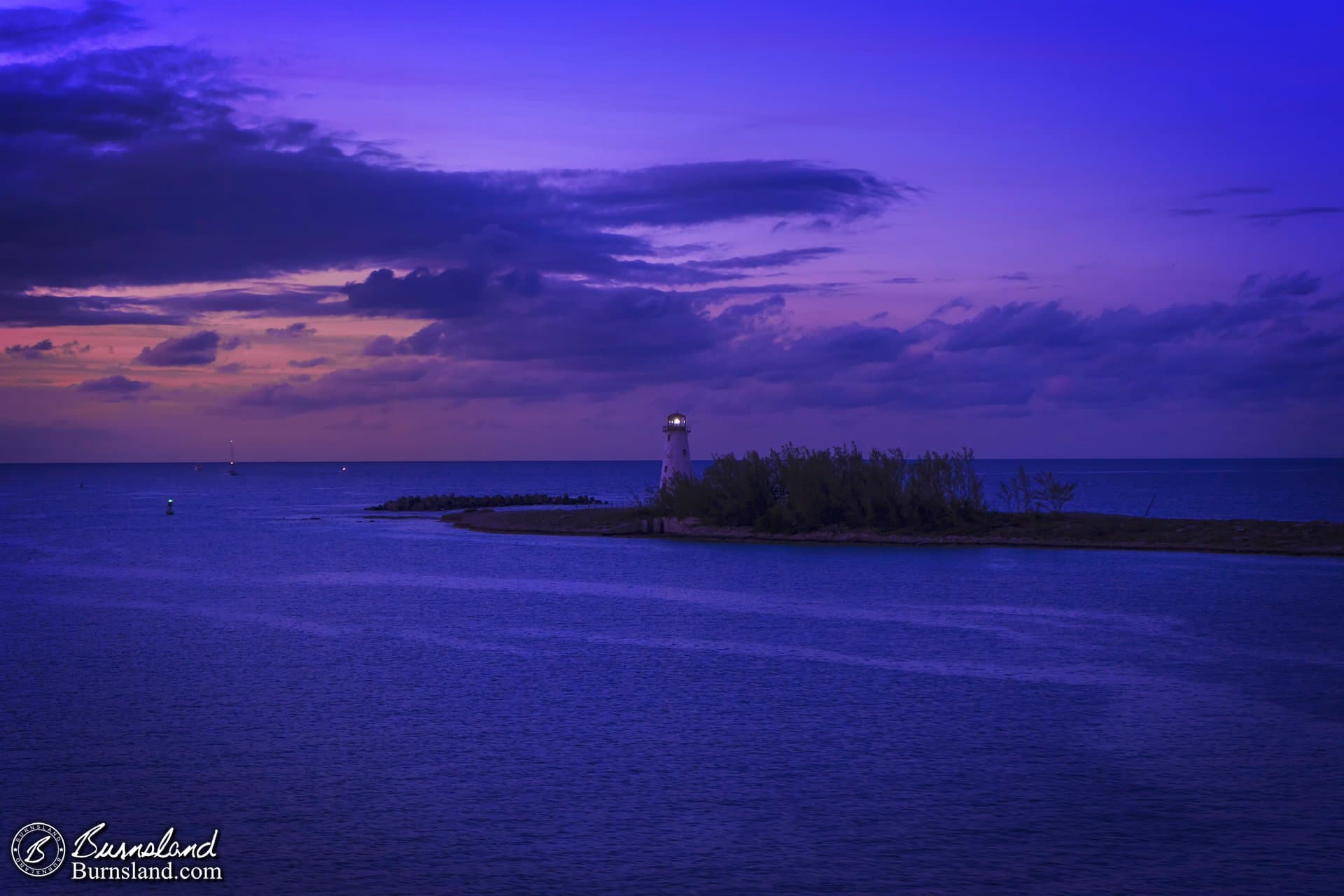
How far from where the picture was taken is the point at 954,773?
12773mm

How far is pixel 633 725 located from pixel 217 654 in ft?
33.1

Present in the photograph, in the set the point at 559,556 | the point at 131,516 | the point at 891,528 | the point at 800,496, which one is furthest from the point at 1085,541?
the point at 131,516

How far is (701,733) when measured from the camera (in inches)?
585

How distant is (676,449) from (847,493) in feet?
44.4

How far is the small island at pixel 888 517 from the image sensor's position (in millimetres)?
41312

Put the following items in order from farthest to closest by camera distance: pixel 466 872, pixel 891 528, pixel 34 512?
pixel 34 512, pixel 891 528, pixel 466 872

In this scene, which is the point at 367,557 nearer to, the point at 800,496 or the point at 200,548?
the point at 200,548
